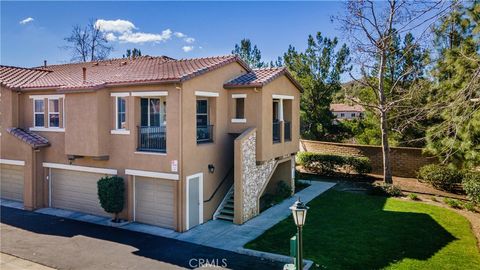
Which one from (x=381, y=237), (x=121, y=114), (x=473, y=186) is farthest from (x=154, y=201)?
(x=473, y=186)

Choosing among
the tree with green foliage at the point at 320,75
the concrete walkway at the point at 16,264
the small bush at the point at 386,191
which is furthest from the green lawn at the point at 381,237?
the tree with green foliage at the point at 320,75

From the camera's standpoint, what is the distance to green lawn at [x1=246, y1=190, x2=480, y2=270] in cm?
1117

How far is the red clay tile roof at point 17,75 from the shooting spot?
60.7ft

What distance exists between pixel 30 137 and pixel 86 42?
78.4ft

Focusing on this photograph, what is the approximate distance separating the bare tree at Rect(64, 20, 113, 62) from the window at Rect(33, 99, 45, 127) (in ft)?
70.2

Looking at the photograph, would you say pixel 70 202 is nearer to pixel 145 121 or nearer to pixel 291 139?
pixel 145 121

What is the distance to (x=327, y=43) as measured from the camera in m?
30.8

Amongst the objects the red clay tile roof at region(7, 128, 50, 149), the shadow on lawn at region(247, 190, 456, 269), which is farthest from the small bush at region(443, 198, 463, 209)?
the red clay tile roof at region(7, 128, 50, 149)

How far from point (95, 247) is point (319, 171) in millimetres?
17648

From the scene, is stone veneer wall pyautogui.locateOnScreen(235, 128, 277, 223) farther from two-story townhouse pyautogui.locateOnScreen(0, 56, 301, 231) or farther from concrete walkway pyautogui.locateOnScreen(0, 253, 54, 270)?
concrete walkway pyautogui.locateOnScreen(0, 253, 54, 270)

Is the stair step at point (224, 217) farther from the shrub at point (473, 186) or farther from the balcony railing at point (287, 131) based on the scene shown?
the shrub at point (473, 186)

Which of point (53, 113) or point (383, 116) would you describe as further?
point (383, 116)

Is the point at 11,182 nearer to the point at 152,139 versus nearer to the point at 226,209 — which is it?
the point at 152,139

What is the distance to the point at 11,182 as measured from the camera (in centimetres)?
1858
